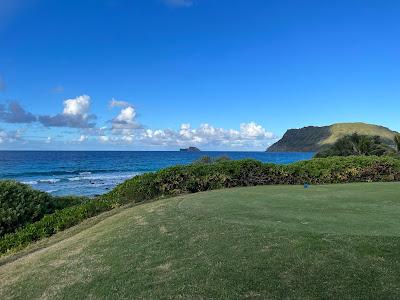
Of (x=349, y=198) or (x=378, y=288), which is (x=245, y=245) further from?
(x=349, y=198)

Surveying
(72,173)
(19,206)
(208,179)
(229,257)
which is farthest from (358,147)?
(72,173)

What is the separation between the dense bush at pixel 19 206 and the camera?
11984mm

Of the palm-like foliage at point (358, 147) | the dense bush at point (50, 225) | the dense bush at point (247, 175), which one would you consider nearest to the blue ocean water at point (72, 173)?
the palm-like foliage at point (358, 147)

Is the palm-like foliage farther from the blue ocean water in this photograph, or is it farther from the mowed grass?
the mowed grass

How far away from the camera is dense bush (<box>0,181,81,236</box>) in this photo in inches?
472

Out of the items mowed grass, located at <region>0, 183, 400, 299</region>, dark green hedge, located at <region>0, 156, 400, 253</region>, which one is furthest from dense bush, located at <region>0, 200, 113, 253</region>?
mowed grass, located at <region>0, 183, 400, 299</region>

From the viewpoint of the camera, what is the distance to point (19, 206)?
491 inches

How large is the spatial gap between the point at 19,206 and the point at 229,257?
27.4 ft

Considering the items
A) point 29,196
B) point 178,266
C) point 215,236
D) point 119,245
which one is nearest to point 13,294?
point 119,245

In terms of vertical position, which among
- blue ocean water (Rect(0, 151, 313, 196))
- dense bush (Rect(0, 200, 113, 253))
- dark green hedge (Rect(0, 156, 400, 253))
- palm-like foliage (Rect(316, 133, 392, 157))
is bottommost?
blue ocean water (Rect(0, 151, 313, 196))

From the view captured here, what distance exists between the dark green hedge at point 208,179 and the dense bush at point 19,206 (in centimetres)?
86

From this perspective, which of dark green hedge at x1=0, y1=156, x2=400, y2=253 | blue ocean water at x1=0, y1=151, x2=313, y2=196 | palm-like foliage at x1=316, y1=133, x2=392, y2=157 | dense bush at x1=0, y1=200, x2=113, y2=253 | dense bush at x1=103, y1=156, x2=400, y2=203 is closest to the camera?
dense bush at x1=0, y1=200, x2=113, y2=253

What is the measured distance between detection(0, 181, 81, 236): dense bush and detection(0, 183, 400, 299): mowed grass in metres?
3.33

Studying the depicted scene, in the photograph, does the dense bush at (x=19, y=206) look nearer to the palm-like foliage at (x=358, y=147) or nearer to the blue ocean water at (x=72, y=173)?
the blue ocean water at (x=72, y=173)
